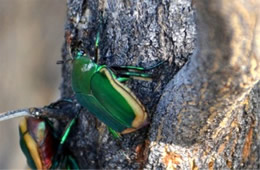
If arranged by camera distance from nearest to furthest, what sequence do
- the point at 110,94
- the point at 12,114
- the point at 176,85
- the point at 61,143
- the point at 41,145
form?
the point at 176,85, the point at 110,94, the point at 12,114, the point at 61,143, the point at 41,145

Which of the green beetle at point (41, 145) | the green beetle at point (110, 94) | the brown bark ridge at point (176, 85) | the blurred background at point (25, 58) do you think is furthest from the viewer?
the blurred background at point (25, 58)

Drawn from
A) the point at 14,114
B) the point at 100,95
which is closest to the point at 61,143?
the point at 14,114

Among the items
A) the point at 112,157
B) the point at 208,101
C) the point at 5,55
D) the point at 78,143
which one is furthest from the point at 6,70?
the point at 208,101

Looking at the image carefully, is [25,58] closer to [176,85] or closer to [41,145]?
[41,145]

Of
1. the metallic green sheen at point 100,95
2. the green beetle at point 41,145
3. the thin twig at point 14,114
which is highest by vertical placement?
the metallic green sheen at point 100,95

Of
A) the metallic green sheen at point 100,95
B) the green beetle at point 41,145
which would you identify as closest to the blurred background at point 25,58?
the green beetle at point 41,145

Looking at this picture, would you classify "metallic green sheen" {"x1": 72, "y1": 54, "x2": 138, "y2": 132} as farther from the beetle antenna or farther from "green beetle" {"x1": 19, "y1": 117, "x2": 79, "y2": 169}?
"green beetle" {"x1": 19, "y1": 117, "x2": 79, "y2": 169}

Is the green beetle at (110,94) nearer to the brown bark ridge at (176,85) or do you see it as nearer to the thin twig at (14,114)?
the brown bark ridge at (176,85)
